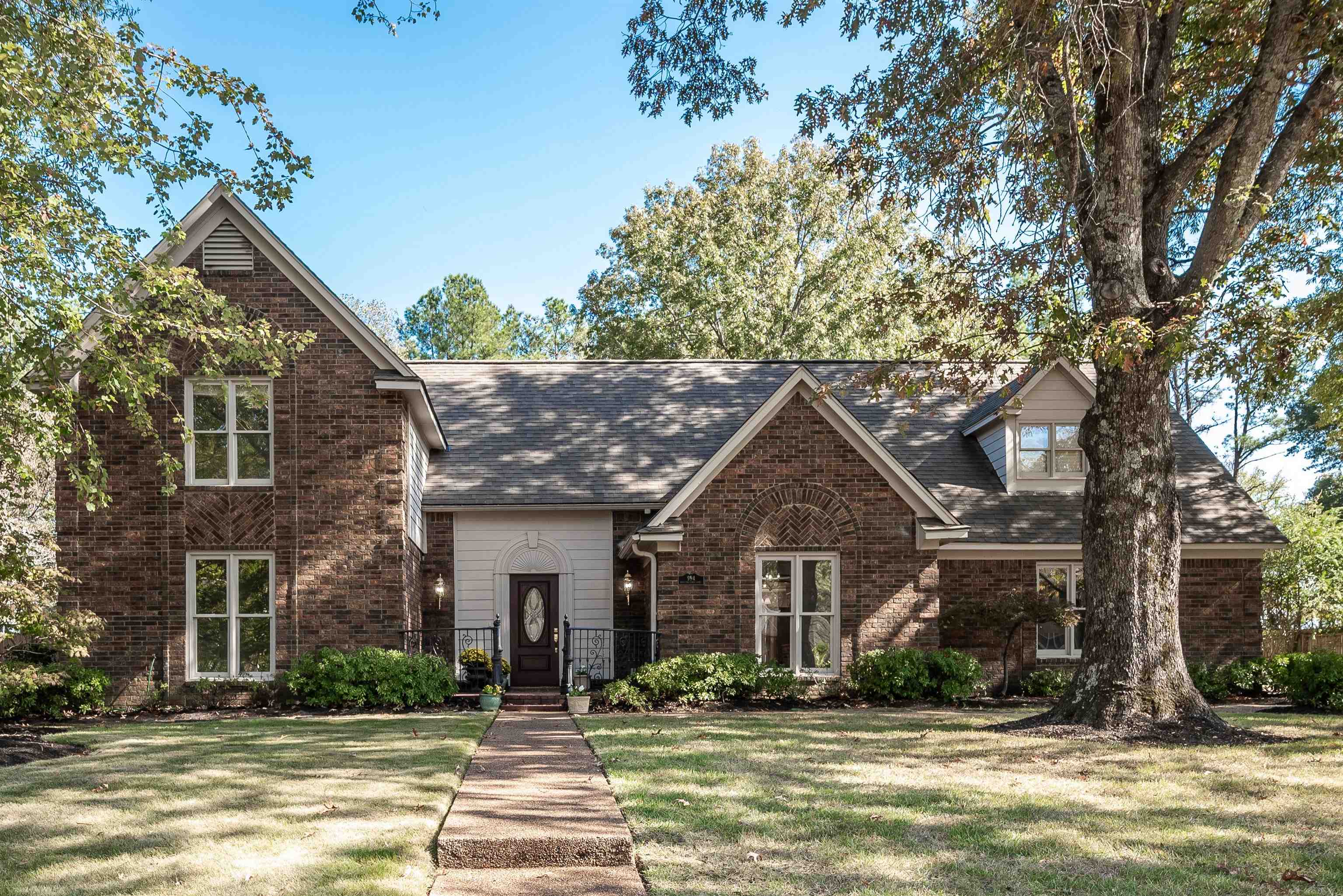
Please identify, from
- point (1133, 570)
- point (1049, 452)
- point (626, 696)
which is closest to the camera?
point (1133, 570)

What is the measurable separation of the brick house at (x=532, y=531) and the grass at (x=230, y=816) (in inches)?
209

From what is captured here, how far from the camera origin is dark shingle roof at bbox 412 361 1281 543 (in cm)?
2122

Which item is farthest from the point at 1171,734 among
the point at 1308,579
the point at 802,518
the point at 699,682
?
the point at 1308,579

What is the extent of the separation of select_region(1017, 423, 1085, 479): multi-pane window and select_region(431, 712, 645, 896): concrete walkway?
565 inches

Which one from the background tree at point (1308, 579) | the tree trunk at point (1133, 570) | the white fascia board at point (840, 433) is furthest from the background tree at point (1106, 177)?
the background tree at point (1308, 579)

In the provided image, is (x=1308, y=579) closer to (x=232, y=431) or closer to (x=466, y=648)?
(x=466, y=648)

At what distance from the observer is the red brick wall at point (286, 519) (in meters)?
18.2

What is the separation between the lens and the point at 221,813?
8.35m

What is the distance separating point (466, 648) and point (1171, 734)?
12.7 meters

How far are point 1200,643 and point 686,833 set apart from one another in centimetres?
1665

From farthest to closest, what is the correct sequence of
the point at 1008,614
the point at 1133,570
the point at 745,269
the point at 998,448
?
the point at 745,269 → the point at 998,448 → the point at 1008,614 → the point at 1133,570

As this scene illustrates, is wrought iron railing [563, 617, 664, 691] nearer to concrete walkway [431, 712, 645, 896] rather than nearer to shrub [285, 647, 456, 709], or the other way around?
shrub [285, 647, 456, 709]

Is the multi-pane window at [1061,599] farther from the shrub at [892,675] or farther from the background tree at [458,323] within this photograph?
the background tree at [458,323]

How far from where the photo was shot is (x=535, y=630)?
70.1 feet
